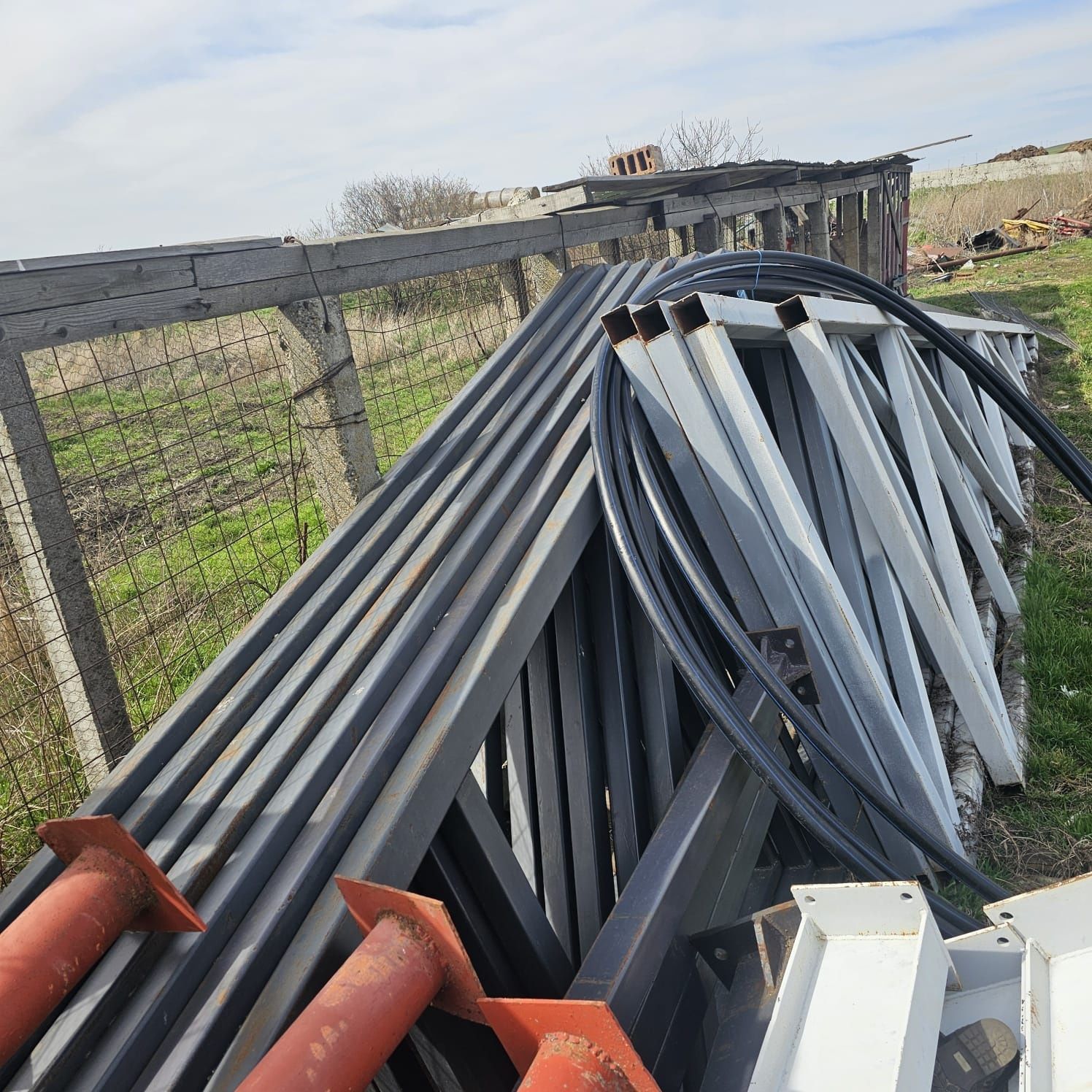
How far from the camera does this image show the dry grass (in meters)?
26.0

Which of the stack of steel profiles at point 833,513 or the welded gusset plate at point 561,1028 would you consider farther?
the stack of steel profiles at point 833,513

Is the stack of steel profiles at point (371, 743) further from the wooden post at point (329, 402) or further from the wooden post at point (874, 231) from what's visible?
the wooden post at point (874, 231)

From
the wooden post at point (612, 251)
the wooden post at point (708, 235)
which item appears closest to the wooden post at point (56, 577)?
the wooden post at point (612, 251)

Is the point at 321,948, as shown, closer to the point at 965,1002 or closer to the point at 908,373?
the point at 965,1002

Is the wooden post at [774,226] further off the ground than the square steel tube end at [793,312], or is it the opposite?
the wooden post at [774,226]

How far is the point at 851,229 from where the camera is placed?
15719 mm

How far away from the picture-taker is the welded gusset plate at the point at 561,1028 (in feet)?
3.80

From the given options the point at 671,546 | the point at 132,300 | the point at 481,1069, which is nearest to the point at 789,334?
the point at 671,546

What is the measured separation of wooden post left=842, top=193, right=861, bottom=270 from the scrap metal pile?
13.0 m

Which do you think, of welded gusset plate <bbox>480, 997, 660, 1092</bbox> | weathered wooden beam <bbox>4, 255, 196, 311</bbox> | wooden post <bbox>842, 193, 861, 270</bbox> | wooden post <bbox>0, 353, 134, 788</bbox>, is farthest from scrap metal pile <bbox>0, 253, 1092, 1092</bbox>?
wooden post <bbox>842, 193, 861, 270</bbox>

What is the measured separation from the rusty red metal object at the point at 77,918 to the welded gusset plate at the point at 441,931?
0.27 meters

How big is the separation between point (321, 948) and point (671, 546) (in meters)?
1.40

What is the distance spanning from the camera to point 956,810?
2.84 metres

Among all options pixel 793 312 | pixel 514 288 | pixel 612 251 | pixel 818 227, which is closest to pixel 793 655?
pixel 793 312
